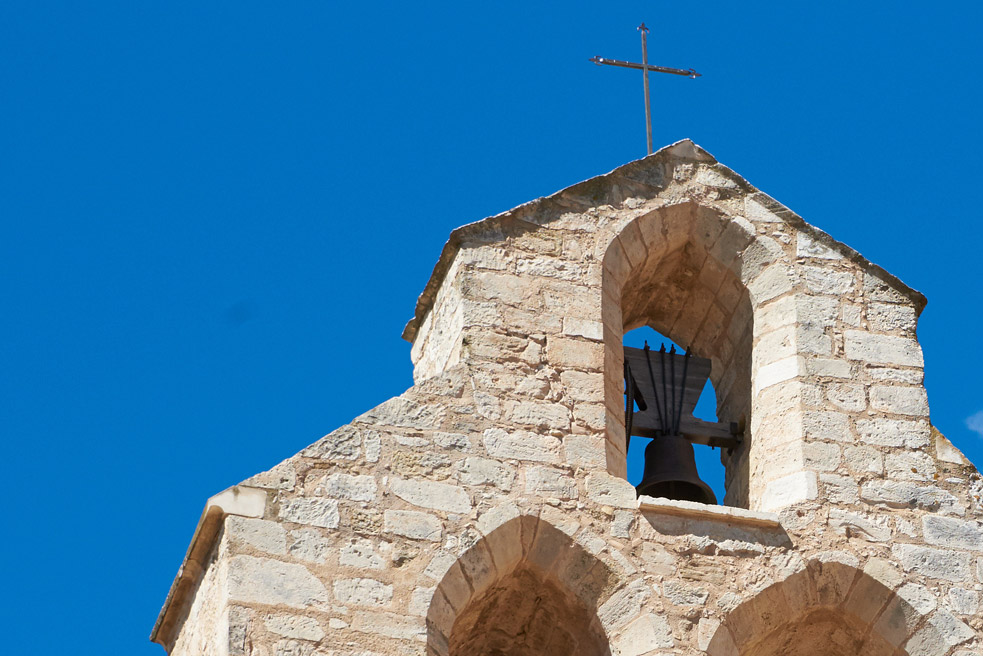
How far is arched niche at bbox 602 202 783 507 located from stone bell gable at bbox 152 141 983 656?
17 millimetres

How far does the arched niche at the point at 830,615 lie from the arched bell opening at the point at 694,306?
83cm

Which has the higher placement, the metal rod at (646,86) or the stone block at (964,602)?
the metal rod at (646,86)

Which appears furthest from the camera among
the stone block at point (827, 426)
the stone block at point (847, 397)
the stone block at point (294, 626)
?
the stone block at point (847, 397)

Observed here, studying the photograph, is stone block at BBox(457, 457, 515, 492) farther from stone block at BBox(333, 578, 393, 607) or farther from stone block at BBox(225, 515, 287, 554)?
stone block at BBox(225, 515, 287, 554)

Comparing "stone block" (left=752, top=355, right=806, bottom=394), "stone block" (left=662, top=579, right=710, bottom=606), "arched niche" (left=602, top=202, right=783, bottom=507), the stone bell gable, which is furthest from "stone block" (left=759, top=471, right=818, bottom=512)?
"stone block" (left=662, top=579, right=710, bottom=606)

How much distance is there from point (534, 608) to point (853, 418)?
5.88 feet

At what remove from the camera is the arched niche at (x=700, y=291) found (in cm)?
1238

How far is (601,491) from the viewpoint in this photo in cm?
1139

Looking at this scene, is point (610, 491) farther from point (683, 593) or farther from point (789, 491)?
point (789, 491)

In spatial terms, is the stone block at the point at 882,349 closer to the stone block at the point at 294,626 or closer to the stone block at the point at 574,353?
the stone block at the point at 574,353

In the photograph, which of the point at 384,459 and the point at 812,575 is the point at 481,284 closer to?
the point at 384,459

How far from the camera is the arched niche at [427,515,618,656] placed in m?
11.0

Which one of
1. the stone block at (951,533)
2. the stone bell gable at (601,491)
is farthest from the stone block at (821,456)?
the stone block at (951,533)

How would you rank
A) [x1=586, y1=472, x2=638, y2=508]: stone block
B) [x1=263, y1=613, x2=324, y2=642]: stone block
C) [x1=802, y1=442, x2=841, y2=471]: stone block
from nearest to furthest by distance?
[x1=263, y1=613, x2=324, y2=642]: stone block, [x1=586, y1=472, x2=638, y2=508]: stone block, [x1=802, y1=442, x2=841, y2=471]: stone block
